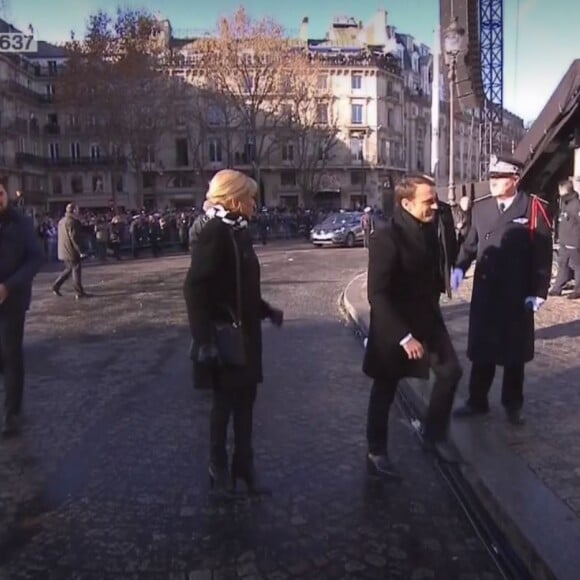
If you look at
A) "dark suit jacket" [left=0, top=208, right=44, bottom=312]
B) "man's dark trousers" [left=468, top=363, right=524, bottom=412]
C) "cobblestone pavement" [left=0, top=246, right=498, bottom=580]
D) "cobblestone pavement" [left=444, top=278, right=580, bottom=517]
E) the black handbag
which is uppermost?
"dark suit jacket" [left=0, top=208, right=44, bottom=312]

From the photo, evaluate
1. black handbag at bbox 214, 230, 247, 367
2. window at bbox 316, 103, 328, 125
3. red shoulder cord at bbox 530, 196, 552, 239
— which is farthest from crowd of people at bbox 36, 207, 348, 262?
window at bbox 316, 103, 328, 125

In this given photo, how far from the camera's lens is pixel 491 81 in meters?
27.0

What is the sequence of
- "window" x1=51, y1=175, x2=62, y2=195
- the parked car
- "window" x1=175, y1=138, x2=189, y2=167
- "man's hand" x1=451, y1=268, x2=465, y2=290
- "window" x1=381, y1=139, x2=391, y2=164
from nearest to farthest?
1. "man's hand" x1=451, y1=268, x2=465, y2=290
2. the parked car
3. "window" x1=175, y1=138, x2=189, y2=167
4. "window" x1=51, y1=175, x2=62, y2=195
5. "window" x1=381, y1=139, x2=391, y2=164

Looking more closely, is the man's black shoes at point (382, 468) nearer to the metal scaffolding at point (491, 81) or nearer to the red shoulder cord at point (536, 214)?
the red shoulder cord at point (536, 214)

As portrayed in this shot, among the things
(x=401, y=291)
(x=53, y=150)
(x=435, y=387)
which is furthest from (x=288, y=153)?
(x=401, y=291)

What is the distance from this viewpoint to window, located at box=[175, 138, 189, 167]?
65375 millimetres

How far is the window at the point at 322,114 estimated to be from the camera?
173 feet

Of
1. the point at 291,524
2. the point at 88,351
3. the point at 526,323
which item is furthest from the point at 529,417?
the point at 88,351

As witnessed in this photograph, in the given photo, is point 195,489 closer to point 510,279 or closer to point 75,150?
point 510,279

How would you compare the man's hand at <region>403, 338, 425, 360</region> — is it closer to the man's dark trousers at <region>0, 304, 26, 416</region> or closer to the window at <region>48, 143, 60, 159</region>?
the man's dark trousers at <region>0, 304, 26, 416</region>

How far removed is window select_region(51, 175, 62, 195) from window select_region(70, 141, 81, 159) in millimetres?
2423

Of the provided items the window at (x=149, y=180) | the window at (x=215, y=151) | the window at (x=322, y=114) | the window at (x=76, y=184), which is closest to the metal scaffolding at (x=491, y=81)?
the window at (x=322, y=114)

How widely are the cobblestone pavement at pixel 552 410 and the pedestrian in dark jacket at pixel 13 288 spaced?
3.48m

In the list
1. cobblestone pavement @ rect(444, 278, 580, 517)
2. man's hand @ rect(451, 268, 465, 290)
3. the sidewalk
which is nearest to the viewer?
the sidewalk
